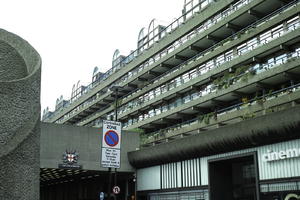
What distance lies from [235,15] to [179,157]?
63.2 feet

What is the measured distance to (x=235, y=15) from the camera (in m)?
40.9

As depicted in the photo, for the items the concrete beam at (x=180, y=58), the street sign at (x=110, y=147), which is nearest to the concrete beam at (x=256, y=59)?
the concrete beam at (x=180, y=58)

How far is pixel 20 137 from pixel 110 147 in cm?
583

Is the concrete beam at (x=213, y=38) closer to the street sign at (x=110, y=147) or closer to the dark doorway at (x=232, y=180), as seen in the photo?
the dark doorway at (x=232, y=180)

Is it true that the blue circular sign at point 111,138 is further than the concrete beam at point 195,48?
No

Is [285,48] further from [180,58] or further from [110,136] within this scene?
[110,136]

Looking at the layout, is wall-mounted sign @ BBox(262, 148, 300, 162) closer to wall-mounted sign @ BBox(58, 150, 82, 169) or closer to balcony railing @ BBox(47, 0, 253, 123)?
wall-mounted sign @ BBox(58, 150, 82, 169)

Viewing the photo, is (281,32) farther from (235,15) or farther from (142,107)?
(142,107)

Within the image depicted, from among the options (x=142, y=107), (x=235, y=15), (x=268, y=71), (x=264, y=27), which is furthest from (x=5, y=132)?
(x=142, y=107)

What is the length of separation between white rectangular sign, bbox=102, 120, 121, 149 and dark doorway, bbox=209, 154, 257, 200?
10916 millimetres

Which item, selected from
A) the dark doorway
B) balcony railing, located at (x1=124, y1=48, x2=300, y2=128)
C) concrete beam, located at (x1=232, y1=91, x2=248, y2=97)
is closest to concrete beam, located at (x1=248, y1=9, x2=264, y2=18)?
balcony railing, located at (x1=124, y1=48, x2=300, y2=128)

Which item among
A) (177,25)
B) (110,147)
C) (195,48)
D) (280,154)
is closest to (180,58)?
(195,48)

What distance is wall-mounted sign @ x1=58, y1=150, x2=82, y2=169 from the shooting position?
29.7 m

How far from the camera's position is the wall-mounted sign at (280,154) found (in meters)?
19.0
